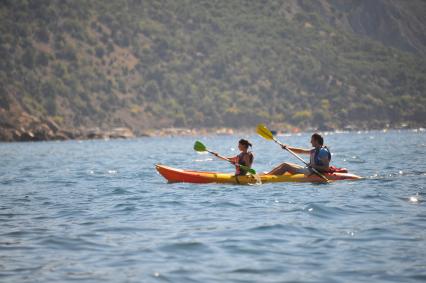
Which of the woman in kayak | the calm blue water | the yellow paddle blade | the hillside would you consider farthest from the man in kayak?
the hillside

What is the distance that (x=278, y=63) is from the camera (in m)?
→ 156

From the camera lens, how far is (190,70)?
150 m

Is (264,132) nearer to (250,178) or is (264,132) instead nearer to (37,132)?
(250,178)

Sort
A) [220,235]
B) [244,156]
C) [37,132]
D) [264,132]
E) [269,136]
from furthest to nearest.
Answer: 1. [37,132]
2. [264,132]
3. [269,136]
4. [244,156]
5. [220,235]

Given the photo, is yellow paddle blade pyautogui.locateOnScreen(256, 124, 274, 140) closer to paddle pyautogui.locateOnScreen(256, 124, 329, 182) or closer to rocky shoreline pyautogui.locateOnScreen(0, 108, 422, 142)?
paddle pyautogui.locateOnScreen(256, 124, 329, 182)

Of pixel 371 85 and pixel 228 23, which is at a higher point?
pixel 228 23

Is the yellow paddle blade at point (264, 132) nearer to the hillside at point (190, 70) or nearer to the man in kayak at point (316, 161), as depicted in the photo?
the man in kayak at point (316, 161)

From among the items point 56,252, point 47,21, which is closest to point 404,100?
point 47,21

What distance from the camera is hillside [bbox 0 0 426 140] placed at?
416 ft

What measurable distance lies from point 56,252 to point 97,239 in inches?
35.5

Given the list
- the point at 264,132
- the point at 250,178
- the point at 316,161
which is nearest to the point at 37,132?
the point at 264,132

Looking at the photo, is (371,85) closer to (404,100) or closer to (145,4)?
(404,100)

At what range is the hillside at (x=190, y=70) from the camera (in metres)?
127

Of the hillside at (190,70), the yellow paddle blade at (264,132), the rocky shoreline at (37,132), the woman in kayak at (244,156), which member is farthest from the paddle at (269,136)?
the hillside at (190,70)
